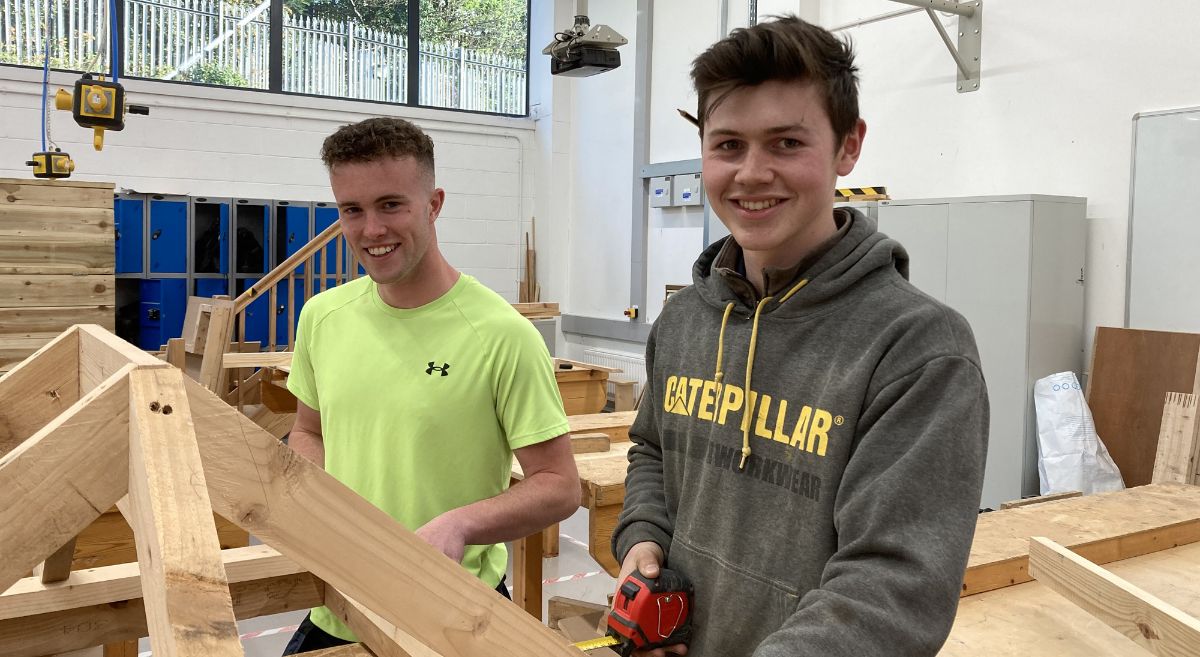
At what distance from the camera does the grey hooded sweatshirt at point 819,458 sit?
2.95ft

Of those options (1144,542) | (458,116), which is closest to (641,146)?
(458,116)

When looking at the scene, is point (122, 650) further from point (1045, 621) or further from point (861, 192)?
point (861, 192)

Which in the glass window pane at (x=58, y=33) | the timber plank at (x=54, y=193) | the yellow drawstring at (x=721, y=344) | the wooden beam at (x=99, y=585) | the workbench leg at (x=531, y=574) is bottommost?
the workbench leg at (x=531, y=574)

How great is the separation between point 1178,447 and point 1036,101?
8.81ft

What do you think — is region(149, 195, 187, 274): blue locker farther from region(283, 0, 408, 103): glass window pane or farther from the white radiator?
the white radiator

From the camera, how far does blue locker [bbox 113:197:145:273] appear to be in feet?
22.4

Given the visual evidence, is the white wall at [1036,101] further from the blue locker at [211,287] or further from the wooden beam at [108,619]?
the blue locker at [211,287]

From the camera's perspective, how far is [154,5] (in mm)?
7590

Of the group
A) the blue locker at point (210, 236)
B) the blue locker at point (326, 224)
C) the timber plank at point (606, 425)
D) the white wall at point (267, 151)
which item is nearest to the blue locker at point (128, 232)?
the blue locker at point (210, 236)

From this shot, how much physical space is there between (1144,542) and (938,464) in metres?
1.29

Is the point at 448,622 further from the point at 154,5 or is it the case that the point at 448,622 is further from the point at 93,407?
the point at 154,5

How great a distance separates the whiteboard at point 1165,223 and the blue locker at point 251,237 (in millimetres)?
6045

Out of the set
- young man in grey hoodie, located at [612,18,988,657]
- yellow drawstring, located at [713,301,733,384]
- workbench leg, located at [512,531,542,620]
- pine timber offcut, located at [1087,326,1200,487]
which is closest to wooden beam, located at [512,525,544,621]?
workbench leg, located at [512,531,542,620]

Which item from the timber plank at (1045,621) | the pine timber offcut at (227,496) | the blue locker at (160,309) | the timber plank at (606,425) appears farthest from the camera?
the blue locker at (160,309)
